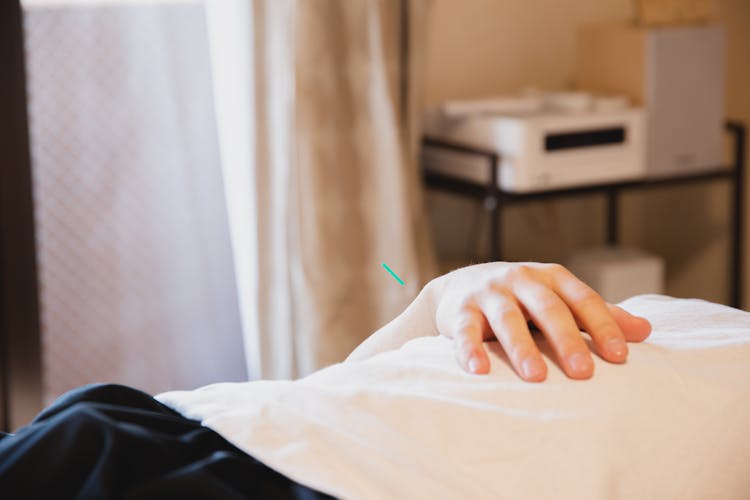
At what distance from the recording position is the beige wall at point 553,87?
2.82 m

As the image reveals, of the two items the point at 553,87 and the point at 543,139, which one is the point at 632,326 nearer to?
the point at 543,139

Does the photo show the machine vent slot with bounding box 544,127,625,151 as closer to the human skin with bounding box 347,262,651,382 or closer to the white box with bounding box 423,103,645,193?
the white box with bounding box 423,103,645,193

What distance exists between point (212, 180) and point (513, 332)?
1.75 metres

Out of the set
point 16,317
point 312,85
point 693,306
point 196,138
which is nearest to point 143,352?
point 16,317

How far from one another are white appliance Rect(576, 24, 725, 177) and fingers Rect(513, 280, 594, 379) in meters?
1.82

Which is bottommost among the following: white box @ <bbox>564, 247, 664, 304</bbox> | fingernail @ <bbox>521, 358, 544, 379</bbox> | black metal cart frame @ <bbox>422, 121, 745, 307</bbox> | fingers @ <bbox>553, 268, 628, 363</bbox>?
white box @ <bbox>564, 247, 664, 304</bbox>

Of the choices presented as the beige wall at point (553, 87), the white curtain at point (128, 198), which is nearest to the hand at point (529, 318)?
the white curtain at point (128, 198)

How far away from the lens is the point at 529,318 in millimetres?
845

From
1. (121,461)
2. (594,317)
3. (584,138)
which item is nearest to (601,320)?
(594,317)

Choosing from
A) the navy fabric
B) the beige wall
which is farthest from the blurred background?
the navy fabric

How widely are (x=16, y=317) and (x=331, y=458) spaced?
5.86 ft

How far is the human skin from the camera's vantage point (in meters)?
0.78

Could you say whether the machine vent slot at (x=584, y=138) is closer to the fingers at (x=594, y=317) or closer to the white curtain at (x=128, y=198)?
the white curtain at (x=128, y=198)

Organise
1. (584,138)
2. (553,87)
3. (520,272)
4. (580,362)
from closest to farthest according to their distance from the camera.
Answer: (580,362) < (520,272) < (584,138) < (553,87)
